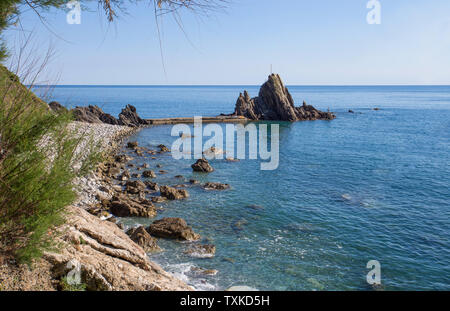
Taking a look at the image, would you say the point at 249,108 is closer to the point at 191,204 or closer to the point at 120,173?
the point at 120,173

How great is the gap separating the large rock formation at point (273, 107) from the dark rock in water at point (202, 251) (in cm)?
7400

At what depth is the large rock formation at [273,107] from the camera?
8925 centimetres

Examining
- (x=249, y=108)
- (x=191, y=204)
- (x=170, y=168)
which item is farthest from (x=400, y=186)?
(x=249, y=108)

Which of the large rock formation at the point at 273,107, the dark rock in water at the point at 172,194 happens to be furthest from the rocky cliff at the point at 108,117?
the dark rock in water at the point at 172,194

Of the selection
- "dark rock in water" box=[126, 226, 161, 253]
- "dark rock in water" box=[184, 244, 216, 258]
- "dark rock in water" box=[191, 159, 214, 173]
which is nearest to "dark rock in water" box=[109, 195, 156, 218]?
"dark rock in water" box=[126, 226, 161, 253]

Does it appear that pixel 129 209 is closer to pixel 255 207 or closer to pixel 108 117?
pixel 255 207

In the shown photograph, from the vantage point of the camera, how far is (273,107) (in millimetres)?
91000

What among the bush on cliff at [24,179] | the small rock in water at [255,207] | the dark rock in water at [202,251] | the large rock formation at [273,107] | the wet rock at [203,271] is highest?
the large rock formation at [273,107]

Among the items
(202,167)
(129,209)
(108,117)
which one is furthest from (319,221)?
(108,117)

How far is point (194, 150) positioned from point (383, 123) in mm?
53621

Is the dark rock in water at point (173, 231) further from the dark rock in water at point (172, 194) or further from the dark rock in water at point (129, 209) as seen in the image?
the dark rock in water at point (172, 194)

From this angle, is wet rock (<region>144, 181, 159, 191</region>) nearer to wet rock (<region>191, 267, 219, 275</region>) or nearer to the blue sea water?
the blue sea water

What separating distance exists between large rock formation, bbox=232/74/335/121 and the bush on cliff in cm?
8349
